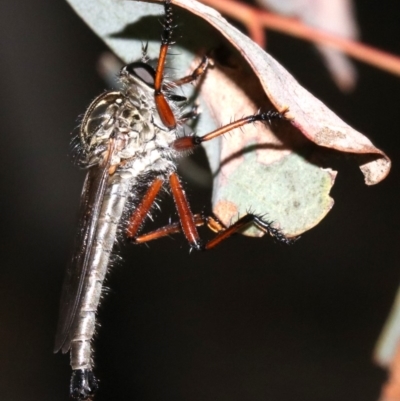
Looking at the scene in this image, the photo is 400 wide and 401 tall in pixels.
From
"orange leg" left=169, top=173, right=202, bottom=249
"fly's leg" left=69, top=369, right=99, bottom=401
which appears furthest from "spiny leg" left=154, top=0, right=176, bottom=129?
"fly's leg" left=69, top=369, right=99, bottom=401

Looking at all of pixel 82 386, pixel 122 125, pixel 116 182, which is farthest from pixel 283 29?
pixel 82 386

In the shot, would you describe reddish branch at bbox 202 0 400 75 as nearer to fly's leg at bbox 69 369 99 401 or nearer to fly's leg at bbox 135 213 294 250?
fly's leg at bbox 135 213 294 250

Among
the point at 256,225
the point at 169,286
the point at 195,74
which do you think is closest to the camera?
the point at 256,225

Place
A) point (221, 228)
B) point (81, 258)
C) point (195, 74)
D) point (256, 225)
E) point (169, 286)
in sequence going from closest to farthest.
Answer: point (256, 225)
point (195, 74)
point (221, 228)
point (81, 258)
point (169, 286)

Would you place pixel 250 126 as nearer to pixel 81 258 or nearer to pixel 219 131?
pixel 219 131

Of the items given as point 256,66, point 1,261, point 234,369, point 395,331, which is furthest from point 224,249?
point 256,66

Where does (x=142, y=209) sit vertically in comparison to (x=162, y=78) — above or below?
below
